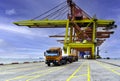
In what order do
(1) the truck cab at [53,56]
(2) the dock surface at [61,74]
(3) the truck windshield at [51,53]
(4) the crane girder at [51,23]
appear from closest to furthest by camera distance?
(2) the dock surface at [61,74] < (1) the truck cab at [53,56] < (3) the truck windshield at [51,53] < (4) the crane girder at [51,23]

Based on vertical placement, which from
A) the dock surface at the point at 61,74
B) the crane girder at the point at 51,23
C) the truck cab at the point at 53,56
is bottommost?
the dock surface at the point at 61,74

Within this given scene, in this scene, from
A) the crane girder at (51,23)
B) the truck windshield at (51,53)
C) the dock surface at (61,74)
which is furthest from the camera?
the crane girder at (51,23)

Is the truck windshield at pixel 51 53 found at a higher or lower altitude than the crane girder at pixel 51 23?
lower

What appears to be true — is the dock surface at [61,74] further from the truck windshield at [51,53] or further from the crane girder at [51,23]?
the crane girder at [51,23]

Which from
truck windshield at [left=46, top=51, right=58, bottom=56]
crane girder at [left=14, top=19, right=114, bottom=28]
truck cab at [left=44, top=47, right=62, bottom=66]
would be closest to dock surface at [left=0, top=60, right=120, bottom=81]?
truck cab at [left=44, top=47, right=62, bottom=66]

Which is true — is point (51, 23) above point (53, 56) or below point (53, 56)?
above

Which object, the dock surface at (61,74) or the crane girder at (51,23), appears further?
the crane girder at (51,23)

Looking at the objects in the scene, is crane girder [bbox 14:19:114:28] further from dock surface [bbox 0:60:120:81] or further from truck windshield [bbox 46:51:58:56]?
dock surface [bbox 0:60:120:81]

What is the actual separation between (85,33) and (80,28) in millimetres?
4299

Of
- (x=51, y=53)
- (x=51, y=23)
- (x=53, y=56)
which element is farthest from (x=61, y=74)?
(x=51, y=23)

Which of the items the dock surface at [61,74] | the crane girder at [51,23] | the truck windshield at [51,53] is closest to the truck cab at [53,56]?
the truck windshield at [51,53]

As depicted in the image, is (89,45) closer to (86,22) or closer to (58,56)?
(86,22)

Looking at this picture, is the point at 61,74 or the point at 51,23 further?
the point at 51,23

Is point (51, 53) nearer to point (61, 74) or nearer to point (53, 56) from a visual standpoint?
point (53, 56)
